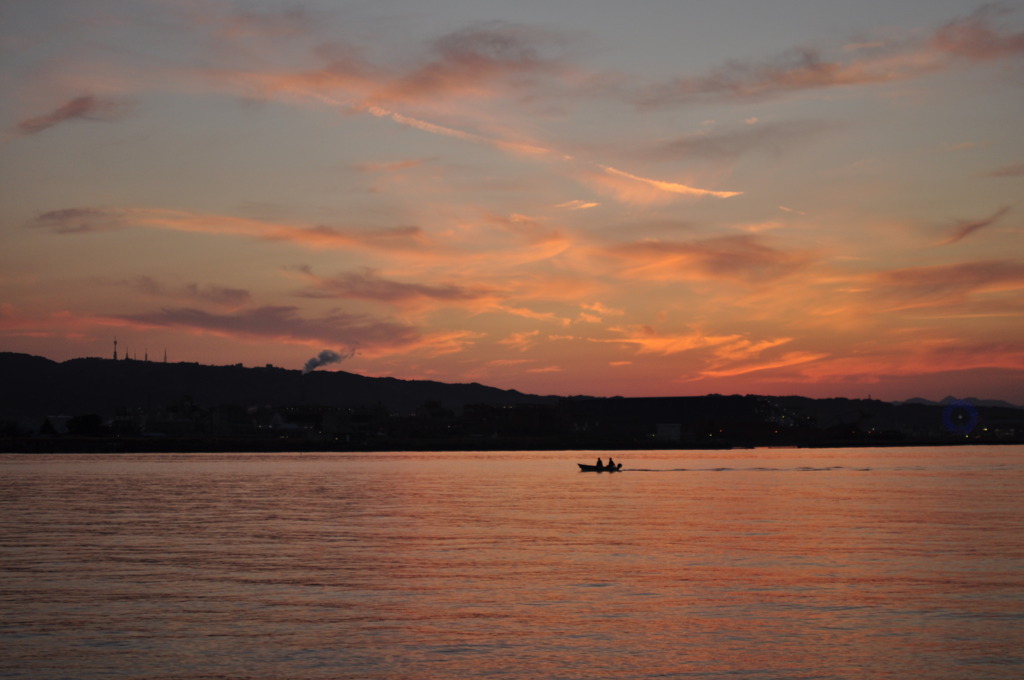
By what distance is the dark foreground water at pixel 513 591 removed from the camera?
32.0 m

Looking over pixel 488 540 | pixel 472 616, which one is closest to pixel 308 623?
pixel 472 616

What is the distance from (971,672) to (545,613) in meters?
15.1

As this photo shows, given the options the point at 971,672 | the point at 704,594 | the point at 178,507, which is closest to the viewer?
the point at 971,672

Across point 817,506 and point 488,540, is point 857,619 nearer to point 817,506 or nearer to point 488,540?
point 488,540

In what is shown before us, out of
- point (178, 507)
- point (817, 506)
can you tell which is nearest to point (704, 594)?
point (817, 506)

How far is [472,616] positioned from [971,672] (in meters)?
17.2

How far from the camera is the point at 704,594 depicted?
1705 inches

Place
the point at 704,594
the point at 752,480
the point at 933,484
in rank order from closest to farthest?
the point at 704,594, the point at 933,484, the point at 752,480

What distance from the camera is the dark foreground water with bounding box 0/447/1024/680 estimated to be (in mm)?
32031

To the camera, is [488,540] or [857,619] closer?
[857,619]

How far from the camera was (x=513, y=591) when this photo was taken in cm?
4366

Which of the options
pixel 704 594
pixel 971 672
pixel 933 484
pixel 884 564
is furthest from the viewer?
pixel 933 484

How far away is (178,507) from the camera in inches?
3573

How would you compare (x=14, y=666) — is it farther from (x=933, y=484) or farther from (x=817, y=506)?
(x=933, y=484)
